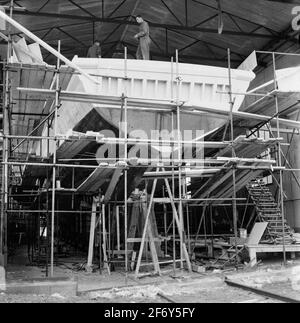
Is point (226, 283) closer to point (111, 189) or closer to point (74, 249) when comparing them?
point (111, 189)

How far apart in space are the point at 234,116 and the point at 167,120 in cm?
172

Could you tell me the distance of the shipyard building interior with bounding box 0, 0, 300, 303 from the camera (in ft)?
28.9

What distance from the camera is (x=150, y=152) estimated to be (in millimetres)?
11656

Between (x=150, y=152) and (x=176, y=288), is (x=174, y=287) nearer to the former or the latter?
(x=176, y=288)

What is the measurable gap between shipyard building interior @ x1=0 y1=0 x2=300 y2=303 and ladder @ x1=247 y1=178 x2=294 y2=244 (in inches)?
1.9

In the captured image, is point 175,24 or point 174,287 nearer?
point 174,287

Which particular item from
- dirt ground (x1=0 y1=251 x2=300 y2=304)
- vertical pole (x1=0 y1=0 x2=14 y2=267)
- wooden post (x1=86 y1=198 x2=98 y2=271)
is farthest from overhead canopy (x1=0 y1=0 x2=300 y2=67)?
dirt ground (x1=0 y1=251 x2=300 y2=304)

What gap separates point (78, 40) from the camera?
18.4 meters

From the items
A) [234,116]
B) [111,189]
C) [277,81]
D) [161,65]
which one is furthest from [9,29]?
[277,81]

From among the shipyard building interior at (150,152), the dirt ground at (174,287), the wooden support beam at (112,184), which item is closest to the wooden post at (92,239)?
the shipyard building interior at (150,152)

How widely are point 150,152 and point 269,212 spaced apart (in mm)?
4695

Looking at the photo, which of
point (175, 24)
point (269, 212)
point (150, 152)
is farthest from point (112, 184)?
point (175, 24)

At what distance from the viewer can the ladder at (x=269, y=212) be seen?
1226 cm

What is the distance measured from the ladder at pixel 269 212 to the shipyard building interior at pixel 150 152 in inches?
1.9
